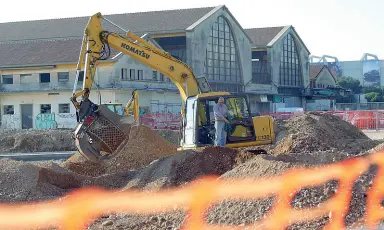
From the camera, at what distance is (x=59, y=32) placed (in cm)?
6762

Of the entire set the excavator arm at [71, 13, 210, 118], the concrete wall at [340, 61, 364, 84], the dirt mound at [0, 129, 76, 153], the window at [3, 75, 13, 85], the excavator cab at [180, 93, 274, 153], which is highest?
the concrete wall at [340, 61, 364, 84]

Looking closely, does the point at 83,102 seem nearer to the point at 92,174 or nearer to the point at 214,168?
the point at 92,174

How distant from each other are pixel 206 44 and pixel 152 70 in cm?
783

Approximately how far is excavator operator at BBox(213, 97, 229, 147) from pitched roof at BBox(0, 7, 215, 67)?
3655 cm

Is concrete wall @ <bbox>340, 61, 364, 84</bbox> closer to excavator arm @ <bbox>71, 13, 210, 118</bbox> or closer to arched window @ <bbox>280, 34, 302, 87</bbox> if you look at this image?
arched window @ <bbox>280, 34, 302, 87</bbox>

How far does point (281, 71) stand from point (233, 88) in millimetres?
10827

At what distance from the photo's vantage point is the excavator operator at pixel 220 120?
1702 centimetres

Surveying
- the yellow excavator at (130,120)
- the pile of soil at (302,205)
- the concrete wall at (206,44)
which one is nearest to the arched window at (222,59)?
the concrete wall at (206,44)

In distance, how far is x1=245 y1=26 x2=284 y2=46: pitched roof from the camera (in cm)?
7581

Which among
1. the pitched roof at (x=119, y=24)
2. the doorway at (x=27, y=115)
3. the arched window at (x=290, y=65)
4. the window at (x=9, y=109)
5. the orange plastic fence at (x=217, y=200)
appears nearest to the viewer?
the orange plastic fence at (x=217, y=200)

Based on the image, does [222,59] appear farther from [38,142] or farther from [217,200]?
[217,200]

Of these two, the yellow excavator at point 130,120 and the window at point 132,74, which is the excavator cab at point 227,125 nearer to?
the yellow excavator at point 130,120

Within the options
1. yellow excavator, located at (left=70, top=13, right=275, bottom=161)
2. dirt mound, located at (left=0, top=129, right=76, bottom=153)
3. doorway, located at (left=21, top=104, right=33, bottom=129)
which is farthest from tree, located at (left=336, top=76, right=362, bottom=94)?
yellow excavator, located at (left=70, top=13, right=275, bottom=161)

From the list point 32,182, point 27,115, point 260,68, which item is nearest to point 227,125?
point 32,182
